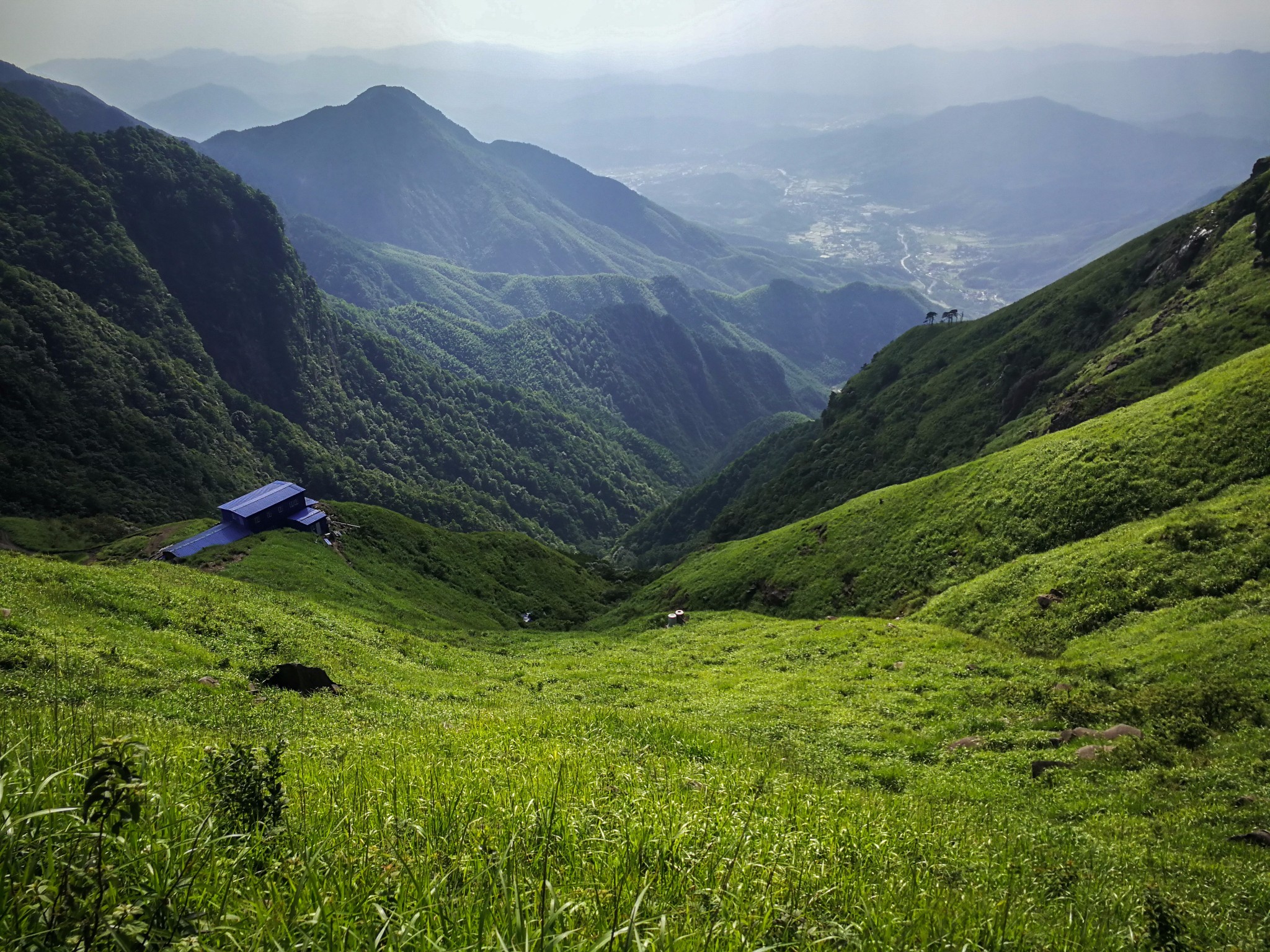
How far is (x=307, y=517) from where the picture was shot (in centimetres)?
8144

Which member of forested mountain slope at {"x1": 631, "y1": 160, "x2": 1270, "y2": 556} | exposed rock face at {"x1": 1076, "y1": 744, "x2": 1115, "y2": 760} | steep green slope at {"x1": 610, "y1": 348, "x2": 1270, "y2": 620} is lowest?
exposed rock face at {"x1": 1076, "y1": 744, "x2": 1115, "y2": 760}

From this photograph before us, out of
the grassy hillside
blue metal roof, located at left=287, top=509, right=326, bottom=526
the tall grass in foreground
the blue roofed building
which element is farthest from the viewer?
blue metal roof, located at left=287, top=509, right=326, bottom=526

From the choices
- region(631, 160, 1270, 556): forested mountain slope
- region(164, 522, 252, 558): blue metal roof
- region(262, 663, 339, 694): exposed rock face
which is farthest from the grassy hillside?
region(631, 160, 1270, 556): forested mountain slope

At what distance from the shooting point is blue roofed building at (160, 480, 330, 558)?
7750 centimetres

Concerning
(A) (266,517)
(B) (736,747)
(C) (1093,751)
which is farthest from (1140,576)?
(A) (266,517)

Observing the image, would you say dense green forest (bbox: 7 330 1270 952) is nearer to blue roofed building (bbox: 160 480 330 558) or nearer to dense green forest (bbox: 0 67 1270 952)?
dense green forest (bbox: 0 67 1270 952)

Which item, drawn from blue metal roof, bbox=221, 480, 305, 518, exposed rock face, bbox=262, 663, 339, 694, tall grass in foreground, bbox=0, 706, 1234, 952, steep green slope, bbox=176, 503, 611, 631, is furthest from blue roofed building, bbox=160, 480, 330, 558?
tall grass in foreground, bbox=0, 706, 1234, 952

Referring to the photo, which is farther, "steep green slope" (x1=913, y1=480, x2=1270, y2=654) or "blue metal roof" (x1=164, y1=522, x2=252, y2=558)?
"blue metal roof" (x1=164, y1=522, x2=252, y2=558)

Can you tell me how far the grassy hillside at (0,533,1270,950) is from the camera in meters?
4.31

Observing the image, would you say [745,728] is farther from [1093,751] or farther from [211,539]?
[211,539]

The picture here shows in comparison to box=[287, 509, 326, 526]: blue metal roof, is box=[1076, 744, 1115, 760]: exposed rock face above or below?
below

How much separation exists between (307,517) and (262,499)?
8.15 m

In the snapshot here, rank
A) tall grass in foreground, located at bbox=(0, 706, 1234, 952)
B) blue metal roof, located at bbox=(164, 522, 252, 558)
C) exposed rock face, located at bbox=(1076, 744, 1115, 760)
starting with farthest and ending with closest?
blue metal roof, located at bbox=(164, 522, 252, 558)
exposed rock face, located at bbox=(1076, 744, 1115, 760)
tall grass in foreground, located at bbox=(0, 706, 1234, 952)

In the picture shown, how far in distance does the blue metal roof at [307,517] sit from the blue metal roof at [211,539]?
16.3 feet
